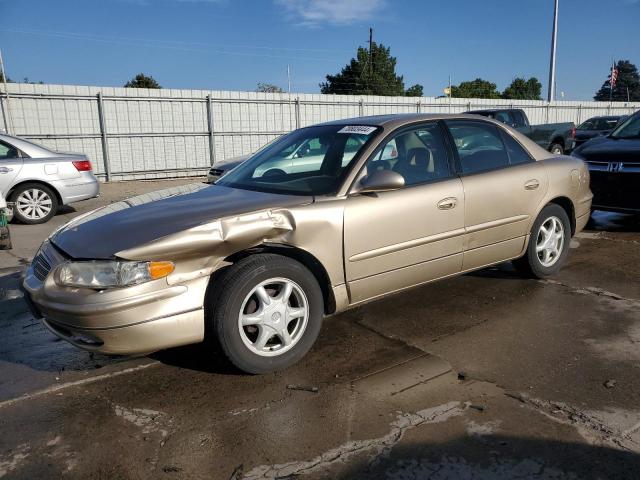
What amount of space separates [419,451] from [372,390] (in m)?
0.62

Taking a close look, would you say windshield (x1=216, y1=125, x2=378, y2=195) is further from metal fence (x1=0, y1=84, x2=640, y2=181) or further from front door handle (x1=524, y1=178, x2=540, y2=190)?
metal fence (x1=0, y1=84, x2=640, y2=181)

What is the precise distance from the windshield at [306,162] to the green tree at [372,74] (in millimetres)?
49941

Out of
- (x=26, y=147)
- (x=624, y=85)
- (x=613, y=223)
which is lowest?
(x=613, y=223)

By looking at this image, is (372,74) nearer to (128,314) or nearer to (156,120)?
(156,120)

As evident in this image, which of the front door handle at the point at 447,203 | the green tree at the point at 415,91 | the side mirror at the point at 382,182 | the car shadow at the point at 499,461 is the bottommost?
the car shadow at the point at 499,461

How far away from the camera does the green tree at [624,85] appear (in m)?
90.2

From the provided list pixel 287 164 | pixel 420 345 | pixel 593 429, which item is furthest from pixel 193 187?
pixel 593 429

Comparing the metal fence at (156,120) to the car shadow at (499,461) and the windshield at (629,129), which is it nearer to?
the windshield at (629,129)

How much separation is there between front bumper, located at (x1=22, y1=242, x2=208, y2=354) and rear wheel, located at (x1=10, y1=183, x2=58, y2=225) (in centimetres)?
652

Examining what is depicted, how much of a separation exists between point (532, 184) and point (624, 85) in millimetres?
108265

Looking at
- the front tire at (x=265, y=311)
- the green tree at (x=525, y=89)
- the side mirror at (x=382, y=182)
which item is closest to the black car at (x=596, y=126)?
the side mirror at (x=382, y=182)

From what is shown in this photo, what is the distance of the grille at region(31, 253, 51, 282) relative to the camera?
10.3ft

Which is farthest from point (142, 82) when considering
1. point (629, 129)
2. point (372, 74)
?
point (629, 129)

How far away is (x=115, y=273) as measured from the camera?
2.82 metres
